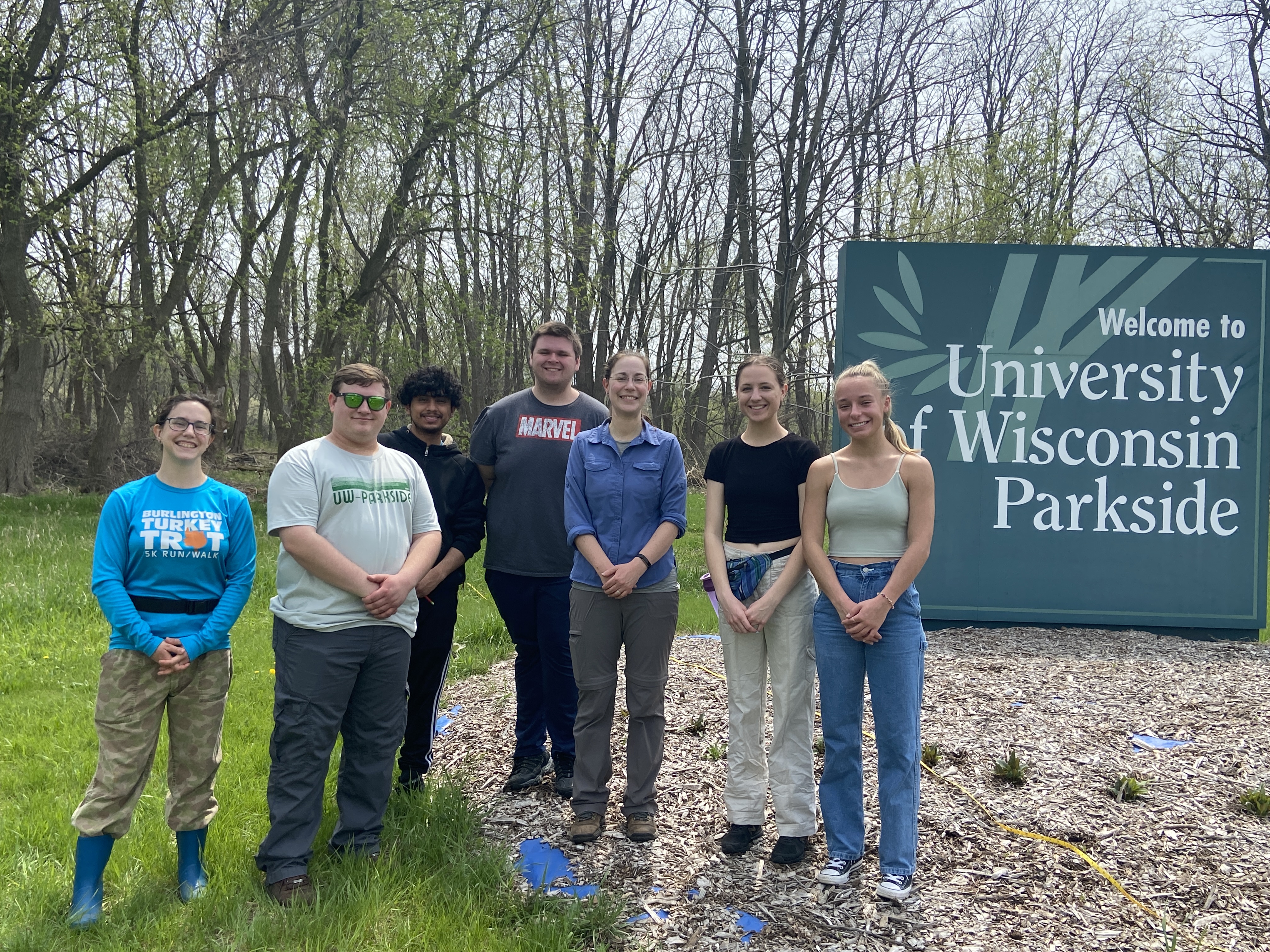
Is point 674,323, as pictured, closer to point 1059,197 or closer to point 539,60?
point 539,60

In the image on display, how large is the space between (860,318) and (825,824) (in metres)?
4.94

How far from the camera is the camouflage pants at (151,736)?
2973mm

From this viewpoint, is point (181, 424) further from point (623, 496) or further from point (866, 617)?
point (866, 617)

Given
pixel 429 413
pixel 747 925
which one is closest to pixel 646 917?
pixel 747 925

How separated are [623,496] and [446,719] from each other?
7.91 ft

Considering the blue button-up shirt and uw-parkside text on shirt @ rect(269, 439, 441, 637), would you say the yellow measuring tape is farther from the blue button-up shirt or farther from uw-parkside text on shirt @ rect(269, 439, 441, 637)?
uw-parkside text on shirt @ rect(269, 439, 441, 637)

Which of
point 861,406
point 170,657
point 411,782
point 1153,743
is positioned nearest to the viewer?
point 170,657

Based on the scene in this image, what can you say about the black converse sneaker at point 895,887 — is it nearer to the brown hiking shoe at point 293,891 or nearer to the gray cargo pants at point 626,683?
the gray cargo pants at point 626,683

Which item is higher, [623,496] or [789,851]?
[623,496]

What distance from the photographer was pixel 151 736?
120 inches

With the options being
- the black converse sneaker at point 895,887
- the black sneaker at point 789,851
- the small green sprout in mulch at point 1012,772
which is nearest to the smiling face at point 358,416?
the black sneaker at point 789,851

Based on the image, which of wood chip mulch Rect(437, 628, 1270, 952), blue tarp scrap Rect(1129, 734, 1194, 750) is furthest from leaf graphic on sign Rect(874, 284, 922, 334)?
blue tarp scrap Rect(1129, 734, 1194, 750)

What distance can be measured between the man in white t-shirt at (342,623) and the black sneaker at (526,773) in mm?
863

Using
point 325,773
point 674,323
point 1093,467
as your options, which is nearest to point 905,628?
point 325,773
